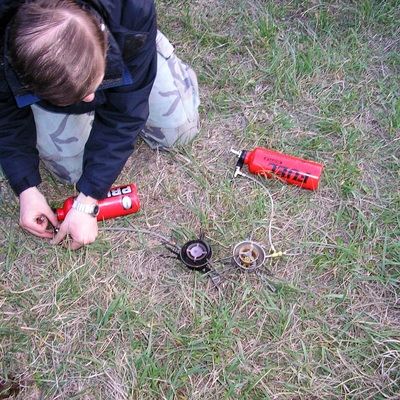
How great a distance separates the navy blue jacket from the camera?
195cm

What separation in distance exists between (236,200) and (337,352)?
2.98 feet

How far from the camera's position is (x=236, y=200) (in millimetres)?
2564

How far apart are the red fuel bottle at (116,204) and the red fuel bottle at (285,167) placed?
661mm

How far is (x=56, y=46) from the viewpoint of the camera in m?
1.42

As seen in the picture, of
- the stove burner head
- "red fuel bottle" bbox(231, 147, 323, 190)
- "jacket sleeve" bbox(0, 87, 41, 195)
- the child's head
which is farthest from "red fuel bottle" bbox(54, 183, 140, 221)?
the child's head

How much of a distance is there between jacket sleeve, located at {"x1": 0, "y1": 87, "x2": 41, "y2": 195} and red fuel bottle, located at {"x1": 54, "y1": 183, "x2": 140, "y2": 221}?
0.19 meters

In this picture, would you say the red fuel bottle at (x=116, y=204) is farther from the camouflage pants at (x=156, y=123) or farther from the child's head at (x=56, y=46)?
the child's head at (x=56, y=46)

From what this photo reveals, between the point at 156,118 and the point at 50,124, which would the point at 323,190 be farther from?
the point at 50,124

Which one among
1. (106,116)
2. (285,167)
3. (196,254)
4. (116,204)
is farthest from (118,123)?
(285,167)

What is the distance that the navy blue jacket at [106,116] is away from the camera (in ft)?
6.38

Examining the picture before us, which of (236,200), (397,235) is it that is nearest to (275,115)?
(236,200)

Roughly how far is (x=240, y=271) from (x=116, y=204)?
709mm

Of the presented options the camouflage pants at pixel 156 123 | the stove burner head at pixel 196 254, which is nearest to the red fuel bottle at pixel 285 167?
the camouflage pants at pixel 156 123

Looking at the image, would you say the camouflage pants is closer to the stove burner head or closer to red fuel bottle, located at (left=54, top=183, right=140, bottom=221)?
red fuel bottle, located at (left=54, top=183, right=140, bottom=221)
